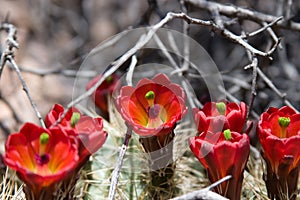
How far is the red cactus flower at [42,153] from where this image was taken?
99cm

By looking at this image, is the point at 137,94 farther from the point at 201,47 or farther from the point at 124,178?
the point at 201,47

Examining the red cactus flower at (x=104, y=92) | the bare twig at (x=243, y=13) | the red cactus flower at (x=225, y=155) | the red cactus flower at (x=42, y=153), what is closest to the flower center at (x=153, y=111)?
the red cactus flower at (x=225, y=155)

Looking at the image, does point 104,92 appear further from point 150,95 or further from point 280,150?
point 280,150

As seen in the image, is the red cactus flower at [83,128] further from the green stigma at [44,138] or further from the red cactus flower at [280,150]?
the red cactus flower at [280,150]

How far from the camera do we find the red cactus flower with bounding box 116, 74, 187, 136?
3.83ft

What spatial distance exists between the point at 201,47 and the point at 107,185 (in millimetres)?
1162

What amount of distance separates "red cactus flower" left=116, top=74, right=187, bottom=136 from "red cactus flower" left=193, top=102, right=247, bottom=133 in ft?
0.15

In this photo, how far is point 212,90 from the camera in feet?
5.94

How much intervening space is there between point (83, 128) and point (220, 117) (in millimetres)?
262

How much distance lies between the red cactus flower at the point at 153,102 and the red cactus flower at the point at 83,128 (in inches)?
3.2

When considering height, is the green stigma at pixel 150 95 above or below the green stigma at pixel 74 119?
above

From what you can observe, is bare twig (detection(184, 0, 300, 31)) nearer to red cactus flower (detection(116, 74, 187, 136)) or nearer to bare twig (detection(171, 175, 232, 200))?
red cactus flower (detection(116, 74, 187, 136))

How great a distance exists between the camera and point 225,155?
1.05 m

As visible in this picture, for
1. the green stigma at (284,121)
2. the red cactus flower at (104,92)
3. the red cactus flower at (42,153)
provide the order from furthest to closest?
1. the red cactus flower at (104,92)
2. the green stigma at (284,121)
3. the red cactus flower at (42,153)
